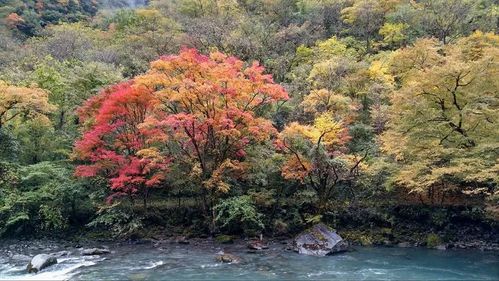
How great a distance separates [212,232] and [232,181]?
3365 millimetres

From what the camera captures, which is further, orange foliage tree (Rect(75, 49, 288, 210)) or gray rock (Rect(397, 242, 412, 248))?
orange foliage tree (Rect(75, 49, 288, 210))

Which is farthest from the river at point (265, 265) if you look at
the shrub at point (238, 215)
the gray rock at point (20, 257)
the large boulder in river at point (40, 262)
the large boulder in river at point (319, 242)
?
the shrub at point (238, 215)

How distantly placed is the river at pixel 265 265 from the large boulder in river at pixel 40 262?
0.30 m

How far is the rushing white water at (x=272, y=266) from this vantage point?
18.3 meters

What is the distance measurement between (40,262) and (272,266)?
35.2 feet

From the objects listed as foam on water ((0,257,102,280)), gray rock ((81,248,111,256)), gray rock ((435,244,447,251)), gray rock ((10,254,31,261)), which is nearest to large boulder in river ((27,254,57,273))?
foam on water ((0,257,102,280))

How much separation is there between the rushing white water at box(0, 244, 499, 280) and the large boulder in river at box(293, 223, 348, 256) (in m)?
0.63

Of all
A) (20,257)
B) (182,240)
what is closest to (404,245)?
(182,240)

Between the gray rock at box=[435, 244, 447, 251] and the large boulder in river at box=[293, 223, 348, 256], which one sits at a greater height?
the large boulder in river at box=[293, 223, 348, 256]

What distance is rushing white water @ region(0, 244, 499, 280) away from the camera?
18.3 m

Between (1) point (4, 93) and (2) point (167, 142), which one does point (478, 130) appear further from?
(1) point (4, 93)

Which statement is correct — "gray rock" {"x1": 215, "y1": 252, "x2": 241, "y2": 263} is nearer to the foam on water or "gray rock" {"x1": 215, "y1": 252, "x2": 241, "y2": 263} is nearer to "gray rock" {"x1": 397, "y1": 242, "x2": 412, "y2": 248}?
the foam on water

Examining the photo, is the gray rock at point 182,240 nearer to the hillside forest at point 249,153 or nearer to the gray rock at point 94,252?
the hillside forest at point 249,153

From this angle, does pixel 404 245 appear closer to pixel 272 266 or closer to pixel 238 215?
pixel 272 266
